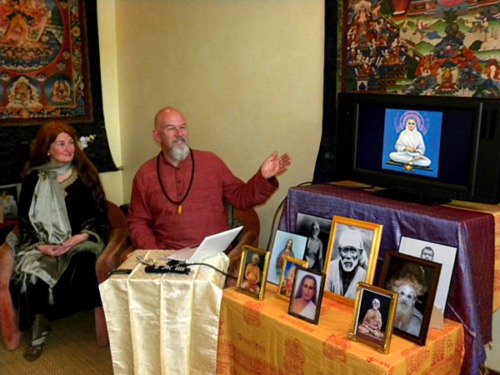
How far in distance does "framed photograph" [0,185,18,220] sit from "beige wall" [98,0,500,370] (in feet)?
2.44

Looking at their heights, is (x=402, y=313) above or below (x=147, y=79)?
below

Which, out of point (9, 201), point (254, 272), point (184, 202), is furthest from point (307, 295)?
point (9, 201)

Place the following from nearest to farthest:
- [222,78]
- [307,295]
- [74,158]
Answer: [307,295]
[74,158]
[222,78]

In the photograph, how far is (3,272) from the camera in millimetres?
2852

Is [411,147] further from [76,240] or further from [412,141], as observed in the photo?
[76,240]

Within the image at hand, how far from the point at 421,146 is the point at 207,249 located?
88 centimetres

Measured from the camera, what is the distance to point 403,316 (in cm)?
163

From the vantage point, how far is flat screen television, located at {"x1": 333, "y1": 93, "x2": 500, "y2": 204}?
170cm

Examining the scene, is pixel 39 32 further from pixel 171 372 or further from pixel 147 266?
pixel 171 372

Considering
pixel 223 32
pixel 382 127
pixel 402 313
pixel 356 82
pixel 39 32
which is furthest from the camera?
pixel 39 32

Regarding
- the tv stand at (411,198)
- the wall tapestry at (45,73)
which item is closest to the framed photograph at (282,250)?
the tv stand at (411,198)

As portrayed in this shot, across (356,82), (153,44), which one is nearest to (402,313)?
(356,82)

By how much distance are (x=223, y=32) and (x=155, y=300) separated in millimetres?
1866

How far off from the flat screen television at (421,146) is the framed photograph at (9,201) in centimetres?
256
